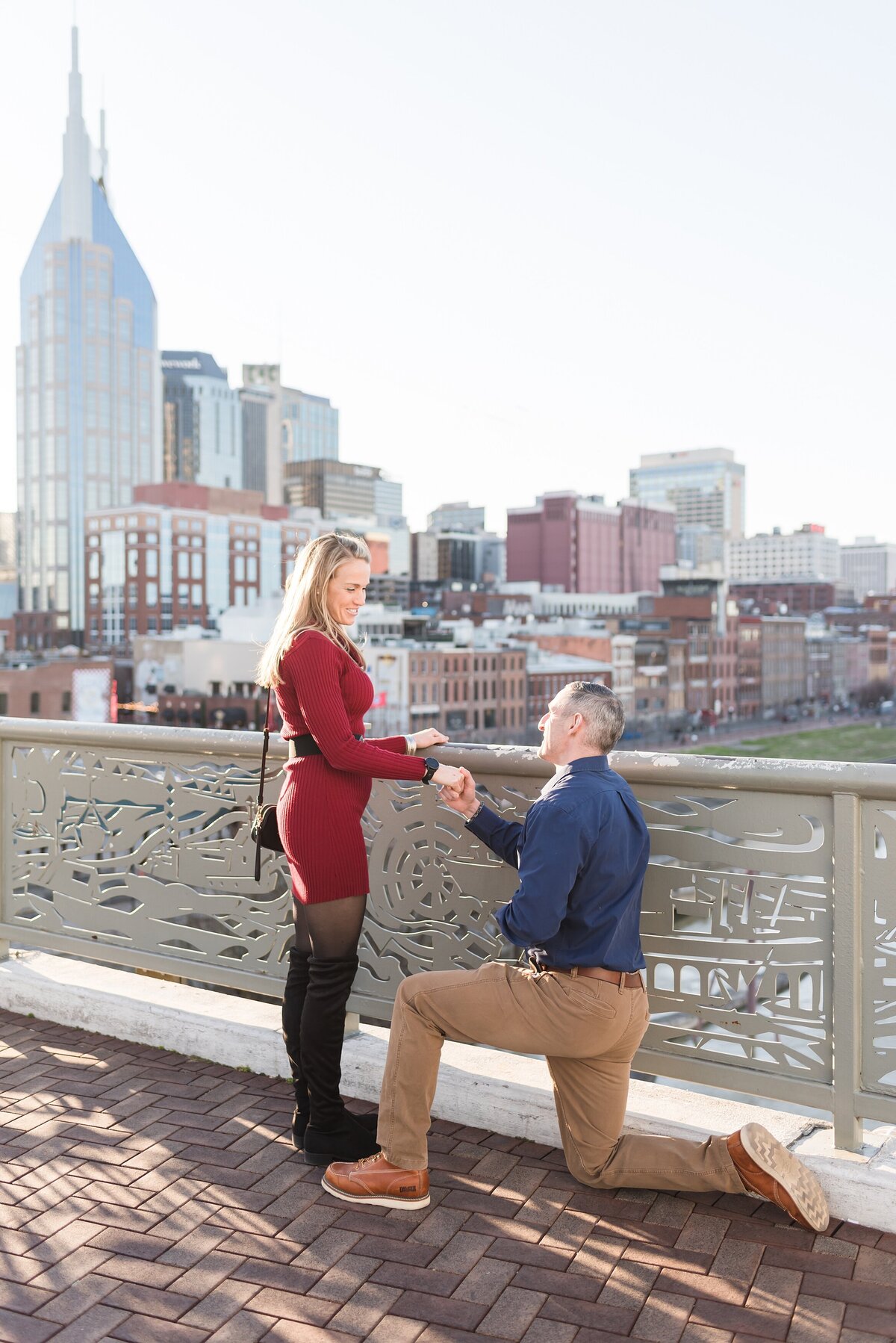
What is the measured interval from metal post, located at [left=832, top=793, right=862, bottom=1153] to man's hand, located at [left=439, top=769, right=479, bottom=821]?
826 mm

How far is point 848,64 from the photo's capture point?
118500 millimetres

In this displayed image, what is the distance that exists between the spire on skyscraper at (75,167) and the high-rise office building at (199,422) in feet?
85.4

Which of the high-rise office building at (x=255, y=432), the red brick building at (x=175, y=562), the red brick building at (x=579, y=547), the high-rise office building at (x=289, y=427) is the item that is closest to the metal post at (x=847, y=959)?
the red brick building at (x=175, y=562)

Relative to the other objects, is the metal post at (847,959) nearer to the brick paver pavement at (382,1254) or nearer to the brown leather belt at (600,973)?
the brick paver pavement at (382,1254)

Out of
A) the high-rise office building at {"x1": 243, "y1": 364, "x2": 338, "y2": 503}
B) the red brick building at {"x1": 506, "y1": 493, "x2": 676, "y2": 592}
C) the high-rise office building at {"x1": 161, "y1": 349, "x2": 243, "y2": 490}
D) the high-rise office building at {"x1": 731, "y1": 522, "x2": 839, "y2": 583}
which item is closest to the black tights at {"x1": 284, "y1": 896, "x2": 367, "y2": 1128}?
the red brick building at {"x1": 506, "y1": 493, "x2": 676, "y2": 592}

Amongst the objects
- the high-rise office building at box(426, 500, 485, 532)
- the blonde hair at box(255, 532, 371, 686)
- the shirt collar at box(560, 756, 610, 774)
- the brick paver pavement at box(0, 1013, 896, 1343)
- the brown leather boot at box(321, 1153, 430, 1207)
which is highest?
the high-rise office building at box(426, 500, 485, 532)

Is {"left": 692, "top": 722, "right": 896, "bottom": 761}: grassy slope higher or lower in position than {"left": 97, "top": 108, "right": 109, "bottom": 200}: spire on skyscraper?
lower

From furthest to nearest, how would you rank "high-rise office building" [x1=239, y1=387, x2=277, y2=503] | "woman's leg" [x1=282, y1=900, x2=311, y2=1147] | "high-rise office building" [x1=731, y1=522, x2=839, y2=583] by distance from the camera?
"high-rise office building" [x1=239, y1=387, x2=277, y2=503] → "high-rise office building" [x1=731, y1=522, x2=839, y2=583] → "woman's leg" [x1=282, y1=900, x2=311, y2=1147]

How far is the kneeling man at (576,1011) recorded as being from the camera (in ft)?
8.36

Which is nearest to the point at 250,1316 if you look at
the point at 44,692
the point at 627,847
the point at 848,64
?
the point at 627,847

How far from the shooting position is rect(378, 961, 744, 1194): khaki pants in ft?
8.53

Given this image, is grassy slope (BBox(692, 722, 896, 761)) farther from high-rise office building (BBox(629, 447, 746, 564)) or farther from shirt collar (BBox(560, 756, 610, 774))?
shirt collar (BBox(560, 756, 610, 774))

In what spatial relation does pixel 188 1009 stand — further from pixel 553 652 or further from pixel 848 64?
pixel 848 64

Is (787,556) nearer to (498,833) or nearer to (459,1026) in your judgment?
(498,833)
